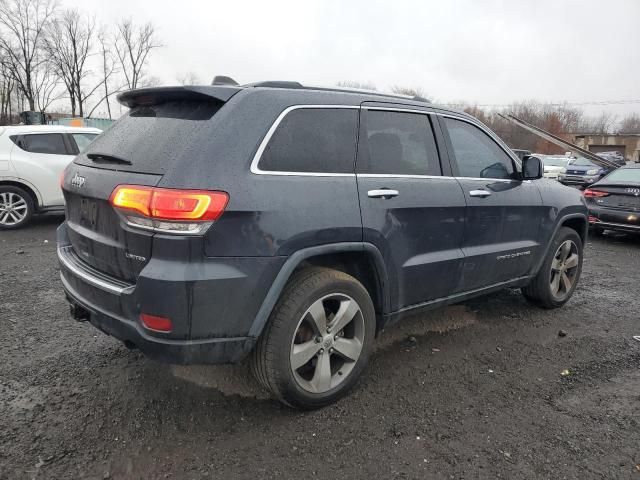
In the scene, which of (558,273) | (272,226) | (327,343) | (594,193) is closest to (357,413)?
(327,343)

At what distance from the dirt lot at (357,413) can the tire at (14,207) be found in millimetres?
4483

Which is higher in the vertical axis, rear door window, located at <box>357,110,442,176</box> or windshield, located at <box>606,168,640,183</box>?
rear door window, located at <box>357,110,442,176</box>

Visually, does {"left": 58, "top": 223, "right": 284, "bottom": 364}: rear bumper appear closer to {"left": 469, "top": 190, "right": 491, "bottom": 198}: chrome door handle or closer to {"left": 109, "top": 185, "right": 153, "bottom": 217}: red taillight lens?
{"left": 109, "top": 185, "right": 153, "bottom": 217}: red taillight lens

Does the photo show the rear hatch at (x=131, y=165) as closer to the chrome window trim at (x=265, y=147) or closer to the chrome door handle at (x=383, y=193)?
the chrome window trim at (x=265, y=147)

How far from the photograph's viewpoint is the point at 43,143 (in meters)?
8.02

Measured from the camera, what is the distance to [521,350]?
3.71m

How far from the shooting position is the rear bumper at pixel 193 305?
220 centimetres

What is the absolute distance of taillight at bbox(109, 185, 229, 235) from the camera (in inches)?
86.1

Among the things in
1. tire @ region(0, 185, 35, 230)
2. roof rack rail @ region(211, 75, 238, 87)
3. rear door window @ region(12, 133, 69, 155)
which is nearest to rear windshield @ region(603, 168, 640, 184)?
roof rack rail @ region(211, 75, 238, 87)

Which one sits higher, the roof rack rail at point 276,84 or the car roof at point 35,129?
the roof rack rail at point 276,84

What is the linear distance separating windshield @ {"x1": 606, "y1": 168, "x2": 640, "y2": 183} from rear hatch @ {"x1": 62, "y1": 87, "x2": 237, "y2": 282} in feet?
27.9

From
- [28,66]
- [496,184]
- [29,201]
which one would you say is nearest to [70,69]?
[28,66]

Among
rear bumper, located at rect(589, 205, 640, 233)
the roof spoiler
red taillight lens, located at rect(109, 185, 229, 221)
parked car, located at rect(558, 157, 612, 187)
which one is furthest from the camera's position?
parked car, located at rect(558, 157, 612, 187)

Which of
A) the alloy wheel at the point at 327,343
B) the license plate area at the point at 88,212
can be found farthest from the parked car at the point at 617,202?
the license plate area at the point at 88,212
